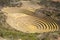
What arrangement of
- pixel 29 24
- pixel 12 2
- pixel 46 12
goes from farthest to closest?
1. pixel 12 2
2. pixel 46 12
3. pixel 29 24

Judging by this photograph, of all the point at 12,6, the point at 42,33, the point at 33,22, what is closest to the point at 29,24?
the point at 33,22

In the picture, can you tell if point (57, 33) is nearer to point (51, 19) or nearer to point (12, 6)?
point (51, 19)

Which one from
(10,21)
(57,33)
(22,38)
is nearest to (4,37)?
(22,38)

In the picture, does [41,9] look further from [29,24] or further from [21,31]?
[21,31]

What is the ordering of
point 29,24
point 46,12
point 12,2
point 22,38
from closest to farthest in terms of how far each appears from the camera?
point 22,38, point 29,24, point 46,12, point 12,2

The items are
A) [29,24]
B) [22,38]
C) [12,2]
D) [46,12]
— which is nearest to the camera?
[22,38]

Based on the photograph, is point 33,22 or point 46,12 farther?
point 46,12
